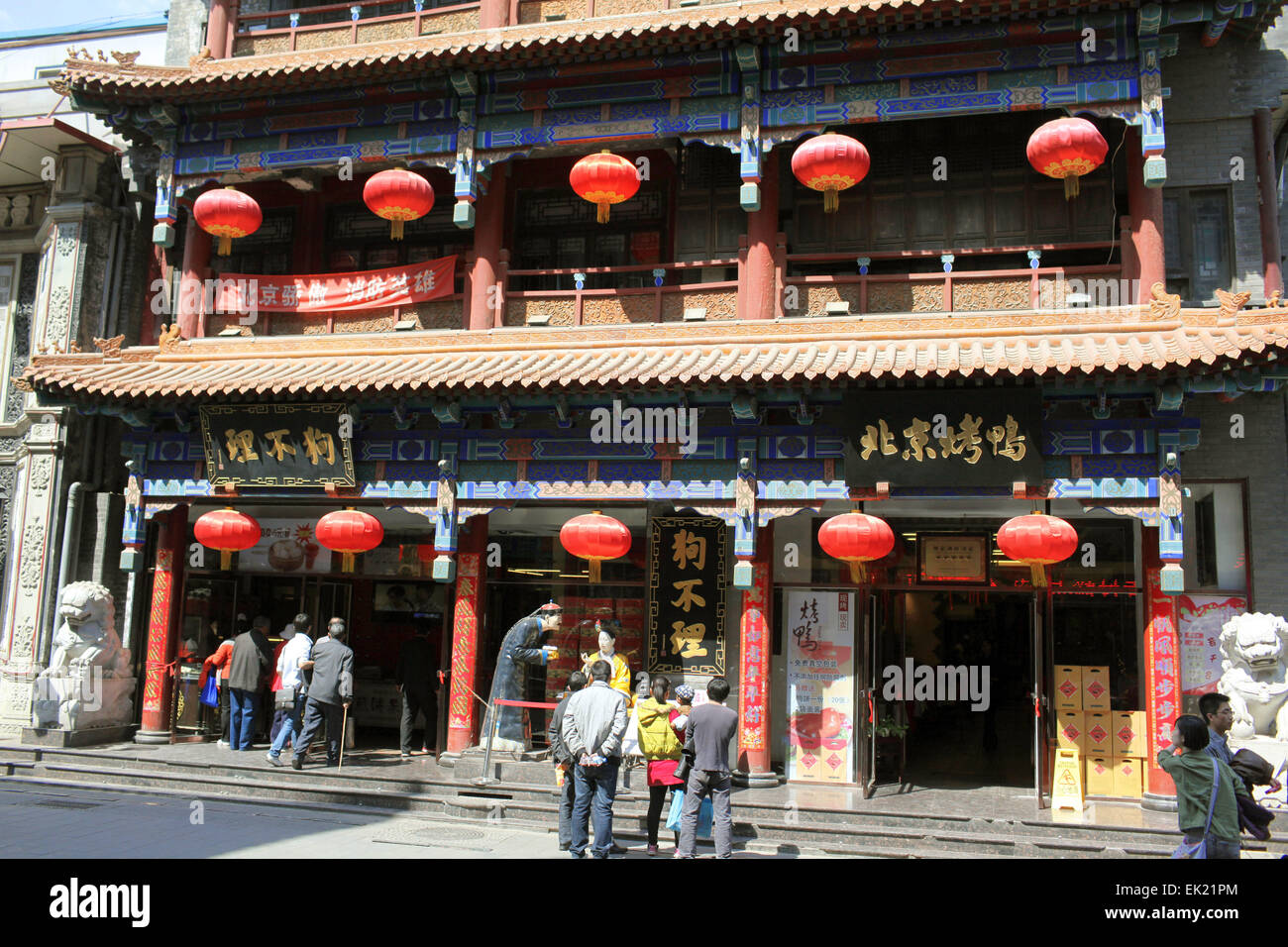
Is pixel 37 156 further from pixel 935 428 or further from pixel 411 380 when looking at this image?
pixel 935 428

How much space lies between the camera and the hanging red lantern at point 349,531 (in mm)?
11367

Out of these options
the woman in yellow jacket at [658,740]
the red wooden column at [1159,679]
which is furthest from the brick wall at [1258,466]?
the woman in yellow jacket at [658,740]

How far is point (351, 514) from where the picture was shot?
1148cm

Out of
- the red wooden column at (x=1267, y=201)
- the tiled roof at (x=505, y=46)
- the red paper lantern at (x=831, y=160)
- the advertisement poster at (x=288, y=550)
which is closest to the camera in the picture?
the red paper lantern at (x=831, y=160)

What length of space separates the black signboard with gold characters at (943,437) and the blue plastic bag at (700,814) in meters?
3.65

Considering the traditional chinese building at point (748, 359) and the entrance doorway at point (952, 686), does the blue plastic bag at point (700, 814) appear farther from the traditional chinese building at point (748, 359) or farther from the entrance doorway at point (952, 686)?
the entrance doorway at point (952, 686)

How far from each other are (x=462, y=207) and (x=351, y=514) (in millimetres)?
3752

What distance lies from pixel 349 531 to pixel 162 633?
10.5 ft

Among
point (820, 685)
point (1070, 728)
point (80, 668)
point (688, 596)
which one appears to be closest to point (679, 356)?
point (688, 596)

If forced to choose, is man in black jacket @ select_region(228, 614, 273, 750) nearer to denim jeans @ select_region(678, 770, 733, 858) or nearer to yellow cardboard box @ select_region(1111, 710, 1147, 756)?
denim jeans @ select_region(678, 770, 733, 858)

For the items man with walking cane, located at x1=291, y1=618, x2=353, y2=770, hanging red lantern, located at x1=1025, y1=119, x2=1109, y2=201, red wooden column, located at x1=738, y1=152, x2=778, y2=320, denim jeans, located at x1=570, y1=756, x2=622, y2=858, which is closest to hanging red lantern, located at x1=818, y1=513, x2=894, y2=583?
red wooden column, located at x1=738, y1=152, x2=778, y2=320

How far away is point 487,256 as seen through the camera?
1253cm

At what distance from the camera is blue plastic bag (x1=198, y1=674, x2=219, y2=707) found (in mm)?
12789

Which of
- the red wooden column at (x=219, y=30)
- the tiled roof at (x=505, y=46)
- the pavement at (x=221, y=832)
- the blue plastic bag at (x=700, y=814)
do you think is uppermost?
the red wooden column at (x=219, y=30)
